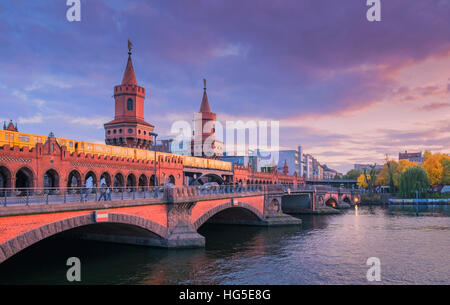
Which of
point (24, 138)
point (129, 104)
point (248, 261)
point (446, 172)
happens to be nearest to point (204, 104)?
point (129, 104)

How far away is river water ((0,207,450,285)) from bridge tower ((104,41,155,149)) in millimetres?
32532

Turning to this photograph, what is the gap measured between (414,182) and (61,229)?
123551 mm

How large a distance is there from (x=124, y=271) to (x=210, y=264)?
7440 millimetres

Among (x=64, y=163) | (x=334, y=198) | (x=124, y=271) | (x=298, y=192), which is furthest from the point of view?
(x=334, y=198)

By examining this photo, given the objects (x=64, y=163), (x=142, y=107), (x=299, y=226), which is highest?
(x=142, y=107)

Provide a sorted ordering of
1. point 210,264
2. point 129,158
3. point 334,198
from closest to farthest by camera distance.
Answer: point 210,264
point 129,158
point 334,198

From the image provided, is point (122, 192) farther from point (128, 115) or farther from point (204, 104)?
point (204, 104)

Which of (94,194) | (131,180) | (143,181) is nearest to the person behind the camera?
(94,194)

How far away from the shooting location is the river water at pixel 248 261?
93.7 ft

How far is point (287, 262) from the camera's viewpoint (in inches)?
1364

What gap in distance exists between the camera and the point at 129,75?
246ft

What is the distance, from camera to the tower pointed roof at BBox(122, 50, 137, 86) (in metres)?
74.6
